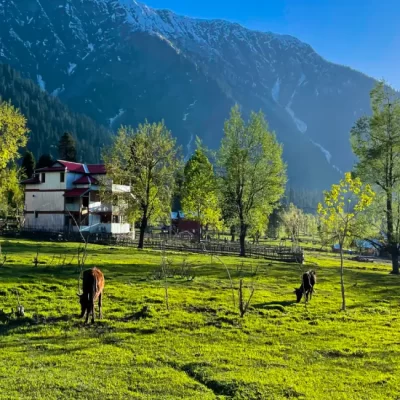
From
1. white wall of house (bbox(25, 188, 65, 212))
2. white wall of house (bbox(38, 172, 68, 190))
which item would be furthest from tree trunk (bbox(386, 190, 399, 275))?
white wall of house (bbox(38, 172, 68, 190))

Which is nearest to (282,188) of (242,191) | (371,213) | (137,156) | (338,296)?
(242,191)

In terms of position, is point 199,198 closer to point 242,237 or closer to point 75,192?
point 242,237

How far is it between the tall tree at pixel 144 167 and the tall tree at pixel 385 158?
2194 cm

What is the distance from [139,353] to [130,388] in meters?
2.55

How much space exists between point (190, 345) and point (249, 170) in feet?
120

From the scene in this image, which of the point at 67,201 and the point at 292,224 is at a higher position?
the point at 67,201

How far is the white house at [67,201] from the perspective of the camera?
64.8 m

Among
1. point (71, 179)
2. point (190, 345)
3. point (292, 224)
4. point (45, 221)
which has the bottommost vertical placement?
point (190, 345)

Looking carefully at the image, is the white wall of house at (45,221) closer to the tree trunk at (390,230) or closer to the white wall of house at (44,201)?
A: the white wall of house at (44,201)

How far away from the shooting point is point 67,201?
6550cm

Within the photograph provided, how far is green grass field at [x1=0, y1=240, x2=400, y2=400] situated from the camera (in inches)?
387

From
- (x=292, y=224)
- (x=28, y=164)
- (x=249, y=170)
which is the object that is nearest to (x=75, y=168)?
(x=249, y=170)

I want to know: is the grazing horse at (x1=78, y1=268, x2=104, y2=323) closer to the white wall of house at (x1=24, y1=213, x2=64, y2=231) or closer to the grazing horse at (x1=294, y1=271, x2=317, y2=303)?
the grazing horse at (x1=294, y1=271, x2=317, y2=303)

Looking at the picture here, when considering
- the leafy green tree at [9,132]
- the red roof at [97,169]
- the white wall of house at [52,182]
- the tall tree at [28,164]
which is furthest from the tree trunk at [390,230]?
the tall tree at [28,164]
